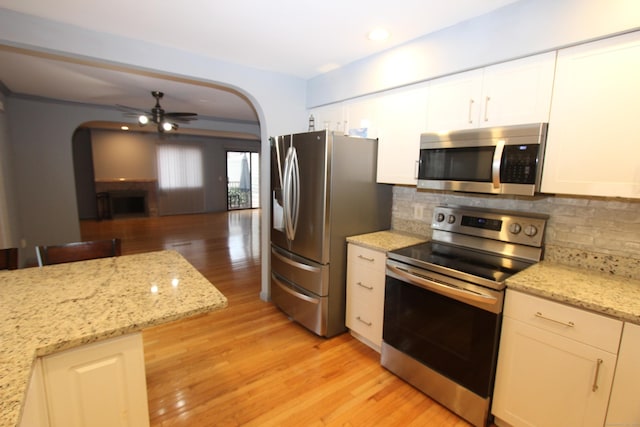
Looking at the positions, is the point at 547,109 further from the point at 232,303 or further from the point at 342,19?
the point at 232,303

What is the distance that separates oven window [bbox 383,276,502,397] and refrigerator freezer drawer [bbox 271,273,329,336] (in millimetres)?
589

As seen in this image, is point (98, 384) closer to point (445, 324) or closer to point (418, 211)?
point (445, 324)

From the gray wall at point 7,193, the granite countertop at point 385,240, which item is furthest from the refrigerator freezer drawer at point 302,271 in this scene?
the gray wall at point 7,193

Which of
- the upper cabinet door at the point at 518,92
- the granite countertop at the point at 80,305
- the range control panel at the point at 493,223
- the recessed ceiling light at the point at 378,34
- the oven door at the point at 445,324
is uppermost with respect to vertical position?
the recessed ceiling light at the point at 378,34

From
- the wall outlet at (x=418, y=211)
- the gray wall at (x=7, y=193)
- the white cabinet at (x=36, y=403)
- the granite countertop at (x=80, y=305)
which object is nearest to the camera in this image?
the white cabinet at (x=36, y=403)

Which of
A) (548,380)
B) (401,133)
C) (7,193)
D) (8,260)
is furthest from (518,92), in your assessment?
(7,193)

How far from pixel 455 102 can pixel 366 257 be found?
4.21 feet

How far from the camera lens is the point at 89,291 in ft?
4.52

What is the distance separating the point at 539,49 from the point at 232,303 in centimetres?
329

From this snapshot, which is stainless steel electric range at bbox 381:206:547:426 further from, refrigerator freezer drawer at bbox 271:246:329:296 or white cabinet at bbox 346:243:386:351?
refrigerator freezer drawer at bbox 271:246:329:296

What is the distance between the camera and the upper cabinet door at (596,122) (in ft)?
4.72

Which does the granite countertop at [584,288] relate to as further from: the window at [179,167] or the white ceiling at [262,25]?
the window at [179,167]

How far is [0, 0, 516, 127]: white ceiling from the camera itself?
72.7 inches

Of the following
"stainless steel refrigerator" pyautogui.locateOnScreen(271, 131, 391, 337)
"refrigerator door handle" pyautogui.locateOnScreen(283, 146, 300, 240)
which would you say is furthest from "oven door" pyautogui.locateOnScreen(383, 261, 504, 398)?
"refrigerator door handle" pyautogui.locateOnScreen(283, 146, 300, 240)
